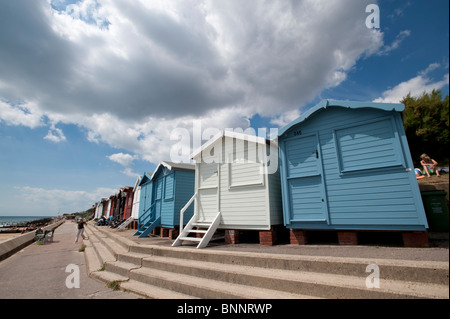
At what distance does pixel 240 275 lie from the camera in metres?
4.12

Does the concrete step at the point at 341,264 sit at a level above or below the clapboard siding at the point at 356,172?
below

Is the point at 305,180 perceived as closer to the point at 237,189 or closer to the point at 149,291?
the point at 237,189

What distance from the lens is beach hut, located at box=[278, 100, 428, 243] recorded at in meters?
5.07

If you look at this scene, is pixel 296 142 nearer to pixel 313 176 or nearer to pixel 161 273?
pixel 313 176

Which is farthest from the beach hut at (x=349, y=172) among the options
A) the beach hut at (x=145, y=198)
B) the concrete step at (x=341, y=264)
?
the beach hut at (x=145, y=198)

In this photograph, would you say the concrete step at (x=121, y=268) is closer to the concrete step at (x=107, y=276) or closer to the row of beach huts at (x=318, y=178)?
the concrete step at (x=107, y=276)

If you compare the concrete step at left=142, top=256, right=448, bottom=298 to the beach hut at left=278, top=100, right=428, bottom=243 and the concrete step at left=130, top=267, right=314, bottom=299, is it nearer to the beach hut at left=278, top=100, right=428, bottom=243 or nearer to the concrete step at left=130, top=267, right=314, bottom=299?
the concrete step at left=130, top=267, right=314, bottom=299

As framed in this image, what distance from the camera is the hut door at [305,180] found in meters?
6.21

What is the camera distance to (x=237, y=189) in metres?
8.04

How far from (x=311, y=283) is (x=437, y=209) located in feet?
16.1

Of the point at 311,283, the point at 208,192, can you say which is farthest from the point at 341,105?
the point at 208,192

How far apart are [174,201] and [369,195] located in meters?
9.27

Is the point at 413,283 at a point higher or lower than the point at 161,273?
higher
